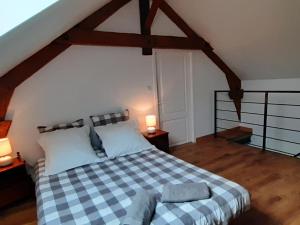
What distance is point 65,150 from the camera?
2260 mm

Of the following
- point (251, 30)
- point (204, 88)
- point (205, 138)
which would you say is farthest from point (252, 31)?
point (205, 138)

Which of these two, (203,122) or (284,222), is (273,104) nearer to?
(203,122)

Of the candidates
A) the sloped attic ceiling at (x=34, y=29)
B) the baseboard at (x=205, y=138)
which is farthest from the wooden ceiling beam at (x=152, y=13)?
the baseboard at (x=205, y=138)

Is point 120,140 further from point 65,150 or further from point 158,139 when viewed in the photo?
point 158,139

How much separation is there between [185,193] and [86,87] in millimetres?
2090

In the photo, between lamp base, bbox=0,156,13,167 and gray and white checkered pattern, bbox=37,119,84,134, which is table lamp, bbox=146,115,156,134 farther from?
lamp base, bbox=0,156,13,167

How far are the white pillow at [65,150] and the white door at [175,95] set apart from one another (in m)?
1.69

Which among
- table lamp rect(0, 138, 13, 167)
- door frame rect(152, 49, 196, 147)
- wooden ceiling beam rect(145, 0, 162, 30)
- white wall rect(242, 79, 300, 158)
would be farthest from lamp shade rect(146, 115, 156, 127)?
white wall rect(242, 79, 300, 158)

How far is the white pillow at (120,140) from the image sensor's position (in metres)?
2.50

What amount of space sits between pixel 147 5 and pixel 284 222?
10.5ft

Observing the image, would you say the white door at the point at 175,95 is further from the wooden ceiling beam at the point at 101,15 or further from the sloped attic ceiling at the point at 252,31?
the wooden ceiling beam at the point at 101,15

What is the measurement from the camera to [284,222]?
1.88m

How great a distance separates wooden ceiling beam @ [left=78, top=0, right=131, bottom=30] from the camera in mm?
2821

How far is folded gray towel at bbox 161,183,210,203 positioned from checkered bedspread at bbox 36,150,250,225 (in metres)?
0.03
